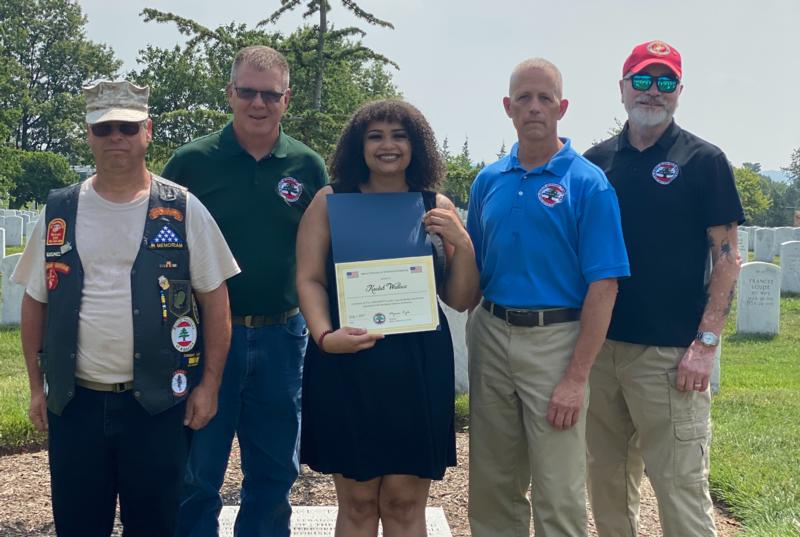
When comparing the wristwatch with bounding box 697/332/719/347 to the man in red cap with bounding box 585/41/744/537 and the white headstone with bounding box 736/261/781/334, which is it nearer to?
the man in red cap with bounding box 585/41/744/537

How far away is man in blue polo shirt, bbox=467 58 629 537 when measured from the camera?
3064 millimetres

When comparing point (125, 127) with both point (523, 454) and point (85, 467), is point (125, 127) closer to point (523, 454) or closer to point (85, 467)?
point (85, 467)

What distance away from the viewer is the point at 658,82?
346cm

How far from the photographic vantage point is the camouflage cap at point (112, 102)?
2.82 m

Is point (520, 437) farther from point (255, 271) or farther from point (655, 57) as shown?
point (655, 57)

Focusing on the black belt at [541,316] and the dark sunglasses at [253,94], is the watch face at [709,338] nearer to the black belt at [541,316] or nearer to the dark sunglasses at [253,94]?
the black belt at [541,316]

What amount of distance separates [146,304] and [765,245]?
76.1 ft

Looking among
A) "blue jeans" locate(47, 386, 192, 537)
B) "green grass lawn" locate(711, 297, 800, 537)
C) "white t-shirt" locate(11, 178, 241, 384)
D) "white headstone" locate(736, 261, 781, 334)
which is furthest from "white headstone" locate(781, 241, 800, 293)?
"white t-shirt" locate(11, 178, 241, 384)

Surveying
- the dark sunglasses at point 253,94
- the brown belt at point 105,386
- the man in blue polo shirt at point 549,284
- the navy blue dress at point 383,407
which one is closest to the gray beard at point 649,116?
the man in blue polo shirt at point 549,284

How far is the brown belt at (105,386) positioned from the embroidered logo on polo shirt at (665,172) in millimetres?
2435

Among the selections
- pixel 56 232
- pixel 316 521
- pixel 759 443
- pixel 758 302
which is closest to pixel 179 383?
pixel 56 232

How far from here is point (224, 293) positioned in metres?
3.04

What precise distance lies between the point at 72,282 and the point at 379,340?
3.86 ft

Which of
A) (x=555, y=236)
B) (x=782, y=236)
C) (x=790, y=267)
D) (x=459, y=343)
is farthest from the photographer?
(x=782, y=236)
